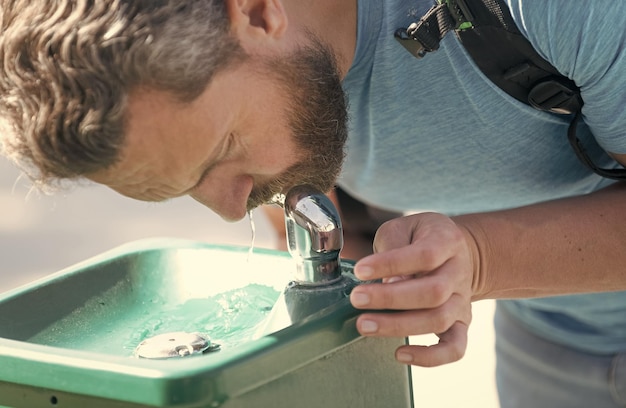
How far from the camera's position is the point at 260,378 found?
0.82m

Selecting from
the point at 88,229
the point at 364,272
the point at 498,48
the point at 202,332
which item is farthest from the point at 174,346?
the point at 88,229

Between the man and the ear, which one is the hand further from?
the ear

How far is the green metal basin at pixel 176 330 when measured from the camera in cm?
80

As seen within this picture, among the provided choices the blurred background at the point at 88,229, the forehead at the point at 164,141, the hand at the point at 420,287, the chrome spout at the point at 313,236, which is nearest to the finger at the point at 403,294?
the hand at the point at 420,287

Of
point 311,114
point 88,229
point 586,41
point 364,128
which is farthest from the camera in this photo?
point 88,229

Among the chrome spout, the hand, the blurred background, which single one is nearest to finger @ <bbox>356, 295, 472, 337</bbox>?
the hand

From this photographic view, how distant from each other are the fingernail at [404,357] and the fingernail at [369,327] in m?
0.06

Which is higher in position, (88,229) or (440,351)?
(440,351)

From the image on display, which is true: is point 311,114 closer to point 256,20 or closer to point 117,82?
point 256,20

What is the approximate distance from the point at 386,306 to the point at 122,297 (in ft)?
1.24

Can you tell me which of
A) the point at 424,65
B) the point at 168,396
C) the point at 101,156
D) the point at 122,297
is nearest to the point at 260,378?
the point at 168,396

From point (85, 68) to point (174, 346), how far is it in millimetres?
270

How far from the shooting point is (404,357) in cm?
93

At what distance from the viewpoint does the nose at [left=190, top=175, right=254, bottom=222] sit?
1057 millimetres
